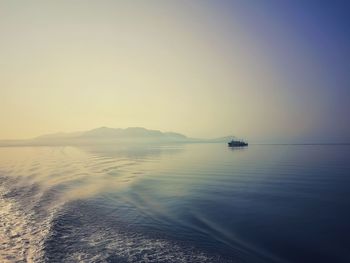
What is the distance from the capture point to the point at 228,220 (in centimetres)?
1742

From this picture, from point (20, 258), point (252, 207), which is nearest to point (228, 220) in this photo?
point (252, 207)

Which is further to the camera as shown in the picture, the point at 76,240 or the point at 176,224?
the point at 176,224

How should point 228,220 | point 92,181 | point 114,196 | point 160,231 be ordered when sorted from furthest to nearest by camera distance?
point 92,181 → point 114,196 → point 228,220 → point 160,231

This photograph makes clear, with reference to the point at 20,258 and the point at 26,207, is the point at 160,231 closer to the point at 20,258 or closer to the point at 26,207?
the point at 20,258

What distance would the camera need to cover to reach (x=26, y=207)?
20.9 meters

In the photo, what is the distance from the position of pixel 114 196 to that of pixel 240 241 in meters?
15.2

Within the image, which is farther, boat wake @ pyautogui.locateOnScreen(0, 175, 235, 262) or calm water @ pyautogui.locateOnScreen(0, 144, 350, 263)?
calm water @ pyautogui.locateOnScreen(0, 144, 350, 263)

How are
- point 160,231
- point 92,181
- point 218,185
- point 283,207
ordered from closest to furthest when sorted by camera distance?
point 160,231, point 283,207, point 218,185, point 92,181

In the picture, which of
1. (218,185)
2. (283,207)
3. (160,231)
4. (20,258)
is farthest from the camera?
(218,185)

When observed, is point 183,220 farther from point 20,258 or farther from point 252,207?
point 20,258

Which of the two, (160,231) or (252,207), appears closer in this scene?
(160,231)

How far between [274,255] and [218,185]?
773 inches

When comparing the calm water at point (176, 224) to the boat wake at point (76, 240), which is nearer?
the boat wake at point (76, 240)

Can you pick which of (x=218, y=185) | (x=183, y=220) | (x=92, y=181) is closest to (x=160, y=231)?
(x=183, y=220)
